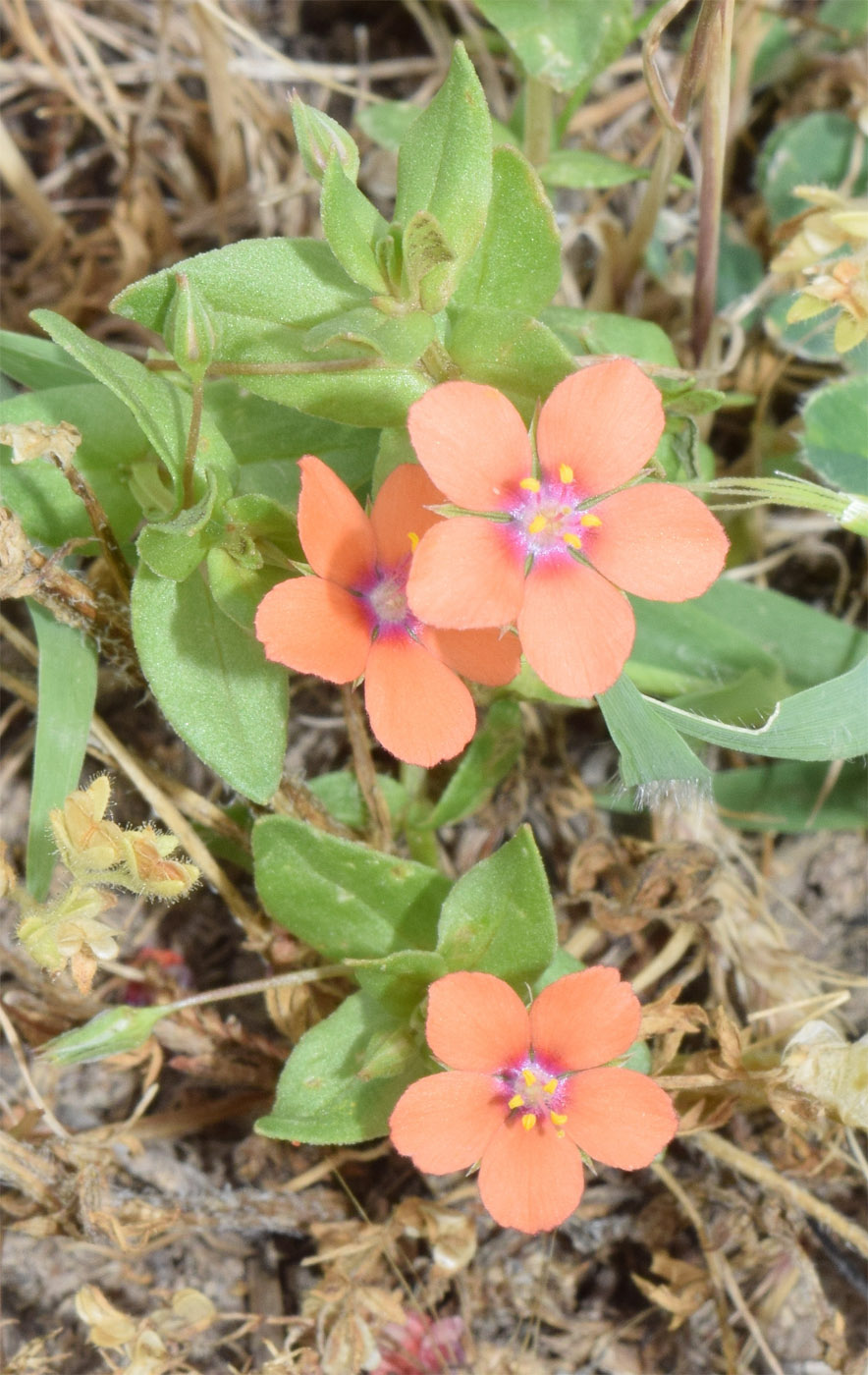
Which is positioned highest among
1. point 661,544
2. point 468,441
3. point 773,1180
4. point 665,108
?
point 665,108

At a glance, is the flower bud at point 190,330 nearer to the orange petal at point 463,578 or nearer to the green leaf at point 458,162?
the green leaf at point 458,162

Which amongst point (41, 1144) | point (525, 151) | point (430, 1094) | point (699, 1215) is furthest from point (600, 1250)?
point (525, 151)

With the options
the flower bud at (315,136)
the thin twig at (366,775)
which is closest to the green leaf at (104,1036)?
the thin twig at (366,775)

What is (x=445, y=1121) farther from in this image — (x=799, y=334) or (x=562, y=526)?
(x=799, y=334)

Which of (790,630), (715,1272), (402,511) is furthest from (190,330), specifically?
(715,1272)

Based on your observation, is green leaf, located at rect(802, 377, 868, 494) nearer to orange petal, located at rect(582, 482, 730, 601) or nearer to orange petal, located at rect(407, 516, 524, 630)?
orange petal, located at rect(582, 482, 730, 601)

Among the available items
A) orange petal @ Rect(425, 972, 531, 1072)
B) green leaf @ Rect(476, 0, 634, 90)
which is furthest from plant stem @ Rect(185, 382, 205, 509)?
green leaf @ Rect(476, 0, 634, 90)
